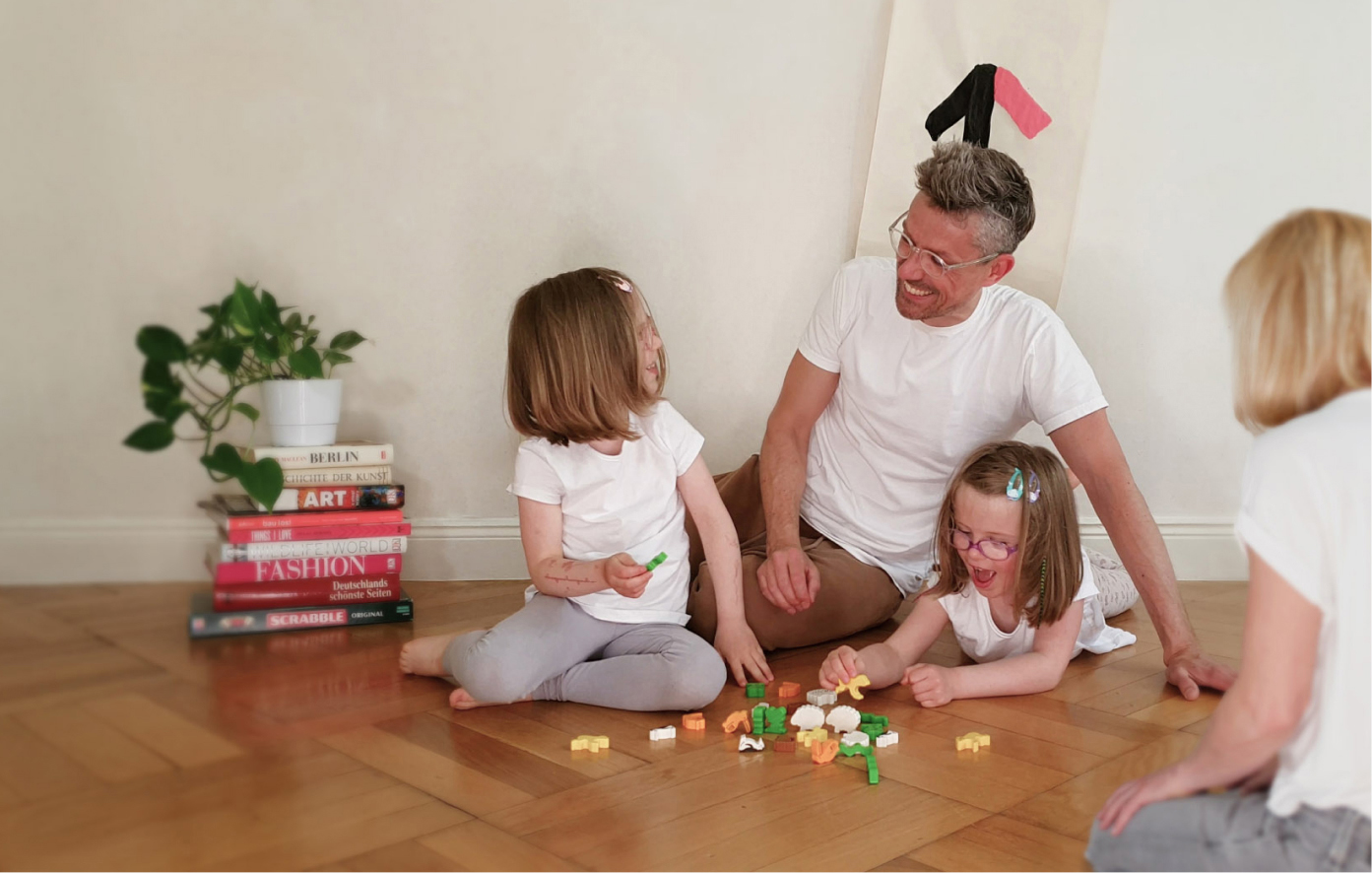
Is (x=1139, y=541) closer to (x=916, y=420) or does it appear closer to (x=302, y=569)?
(x=916, y=420)

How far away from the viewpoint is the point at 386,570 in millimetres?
1763

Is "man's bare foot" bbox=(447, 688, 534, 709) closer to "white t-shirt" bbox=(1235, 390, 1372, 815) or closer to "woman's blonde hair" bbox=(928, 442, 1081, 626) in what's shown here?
"woman's blonde hair" bbox=(928, 442, 1081, 626)

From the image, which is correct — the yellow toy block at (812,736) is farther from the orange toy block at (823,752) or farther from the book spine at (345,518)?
the book spine at (345,518)

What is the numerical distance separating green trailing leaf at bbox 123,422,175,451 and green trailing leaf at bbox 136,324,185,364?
4 cm

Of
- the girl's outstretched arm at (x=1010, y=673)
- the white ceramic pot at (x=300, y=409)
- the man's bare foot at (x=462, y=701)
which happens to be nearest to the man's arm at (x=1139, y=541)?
the girl's outstretched arm at (x=1010, y=673)

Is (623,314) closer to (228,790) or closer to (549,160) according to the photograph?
(549,160)

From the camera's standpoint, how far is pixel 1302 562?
2.98 ft

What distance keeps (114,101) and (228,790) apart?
0.52 m

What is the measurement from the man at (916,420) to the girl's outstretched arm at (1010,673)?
0.53 ft

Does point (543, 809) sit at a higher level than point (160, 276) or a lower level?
lower

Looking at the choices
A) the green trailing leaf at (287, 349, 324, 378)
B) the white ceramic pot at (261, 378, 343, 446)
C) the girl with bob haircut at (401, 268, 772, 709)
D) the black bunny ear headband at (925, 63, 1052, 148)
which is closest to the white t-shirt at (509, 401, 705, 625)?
the girl with bob haircut at (401, 268, 772, 709)

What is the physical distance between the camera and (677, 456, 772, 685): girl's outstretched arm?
1.71 metres

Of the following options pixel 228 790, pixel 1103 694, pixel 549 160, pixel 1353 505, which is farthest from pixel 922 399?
pixel 228 790

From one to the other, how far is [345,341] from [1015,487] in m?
0.90
